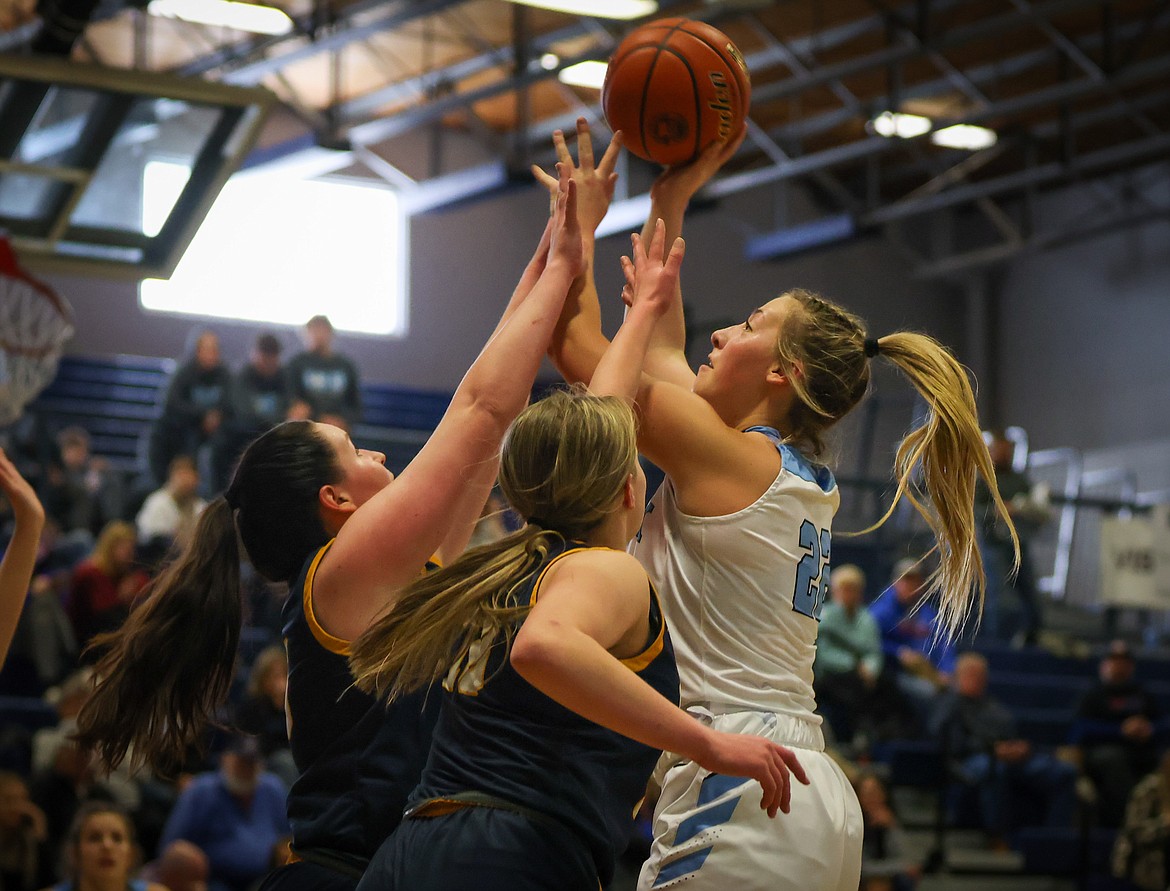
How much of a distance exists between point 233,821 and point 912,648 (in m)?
6.06

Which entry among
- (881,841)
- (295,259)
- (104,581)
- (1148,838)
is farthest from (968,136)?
(104,581)

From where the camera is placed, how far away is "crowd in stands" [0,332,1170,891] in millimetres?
6984

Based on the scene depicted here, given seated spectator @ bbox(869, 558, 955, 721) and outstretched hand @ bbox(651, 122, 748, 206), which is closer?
outstretched hand @ bbox(651, 122, 748, 206)

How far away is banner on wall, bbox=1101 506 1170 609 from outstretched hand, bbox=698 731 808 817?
12021 mm

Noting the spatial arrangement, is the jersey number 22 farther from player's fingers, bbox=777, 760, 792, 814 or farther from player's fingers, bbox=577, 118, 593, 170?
player's fingers, bbox=577, 118, 593, 170

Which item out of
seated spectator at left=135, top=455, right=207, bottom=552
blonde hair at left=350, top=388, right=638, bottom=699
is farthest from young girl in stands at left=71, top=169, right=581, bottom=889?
seated spectator at left=135, top=455, right=207, bottom=552

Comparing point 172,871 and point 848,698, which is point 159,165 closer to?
point 172,871

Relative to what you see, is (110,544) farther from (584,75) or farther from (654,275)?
(584,75)

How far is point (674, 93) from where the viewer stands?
3354 millimetres

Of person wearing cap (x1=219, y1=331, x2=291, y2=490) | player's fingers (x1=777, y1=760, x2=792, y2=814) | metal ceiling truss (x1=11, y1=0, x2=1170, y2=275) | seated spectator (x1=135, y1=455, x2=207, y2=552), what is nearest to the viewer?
player's fingers (x1=777, y1=760, x2=792, y2=814)

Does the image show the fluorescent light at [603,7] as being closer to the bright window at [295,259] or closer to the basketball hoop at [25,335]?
the basketball hoop at [25,335]

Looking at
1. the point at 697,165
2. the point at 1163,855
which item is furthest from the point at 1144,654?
the point at 697,165

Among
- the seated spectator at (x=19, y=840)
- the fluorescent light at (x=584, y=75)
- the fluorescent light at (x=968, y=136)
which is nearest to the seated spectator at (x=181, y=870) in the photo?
the seated spectator at (x=19, y=840)

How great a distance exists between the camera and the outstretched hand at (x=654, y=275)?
290cm
